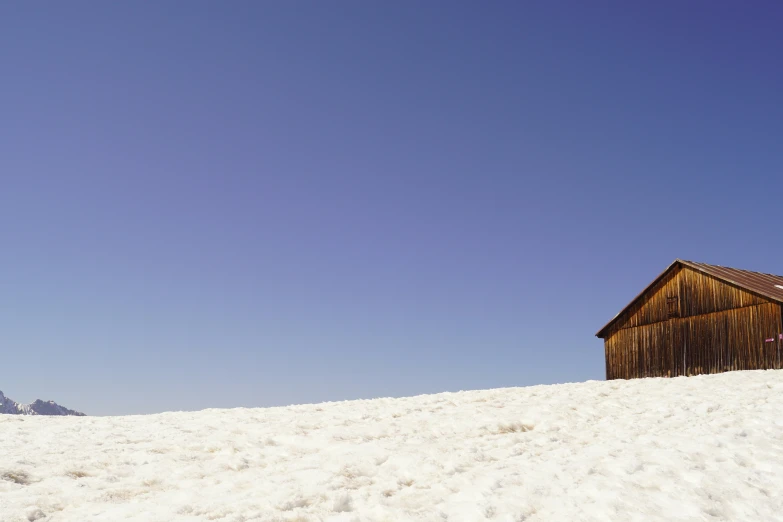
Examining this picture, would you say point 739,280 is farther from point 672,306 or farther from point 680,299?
point 672,306

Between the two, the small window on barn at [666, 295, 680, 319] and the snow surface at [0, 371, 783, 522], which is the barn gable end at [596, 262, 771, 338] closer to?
the small window on barn at [666, 295, 680, 319]

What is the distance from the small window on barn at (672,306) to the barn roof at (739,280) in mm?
1304

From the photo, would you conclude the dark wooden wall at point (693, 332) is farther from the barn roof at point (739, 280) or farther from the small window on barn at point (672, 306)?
the barn roof at point (739, 280)

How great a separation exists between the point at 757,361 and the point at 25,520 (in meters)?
28.1

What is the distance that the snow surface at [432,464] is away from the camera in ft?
26.3

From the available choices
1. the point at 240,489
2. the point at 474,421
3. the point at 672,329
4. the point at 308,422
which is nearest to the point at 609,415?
the point at 474,421

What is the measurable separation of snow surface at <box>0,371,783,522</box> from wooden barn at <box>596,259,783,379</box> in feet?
28.9

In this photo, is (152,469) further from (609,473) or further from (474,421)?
(609,473)

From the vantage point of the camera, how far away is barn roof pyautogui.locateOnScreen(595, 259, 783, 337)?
25.9 m

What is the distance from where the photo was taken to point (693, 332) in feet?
92.9

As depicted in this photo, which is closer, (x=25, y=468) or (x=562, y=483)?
(x=562, y=483)

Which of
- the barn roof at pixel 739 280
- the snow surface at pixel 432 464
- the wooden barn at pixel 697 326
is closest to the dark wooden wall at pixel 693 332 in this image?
the wooden barn at pixel 697 326

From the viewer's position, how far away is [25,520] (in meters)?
8.90

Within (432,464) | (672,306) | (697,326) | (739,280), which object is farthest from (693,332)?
(432,464)
